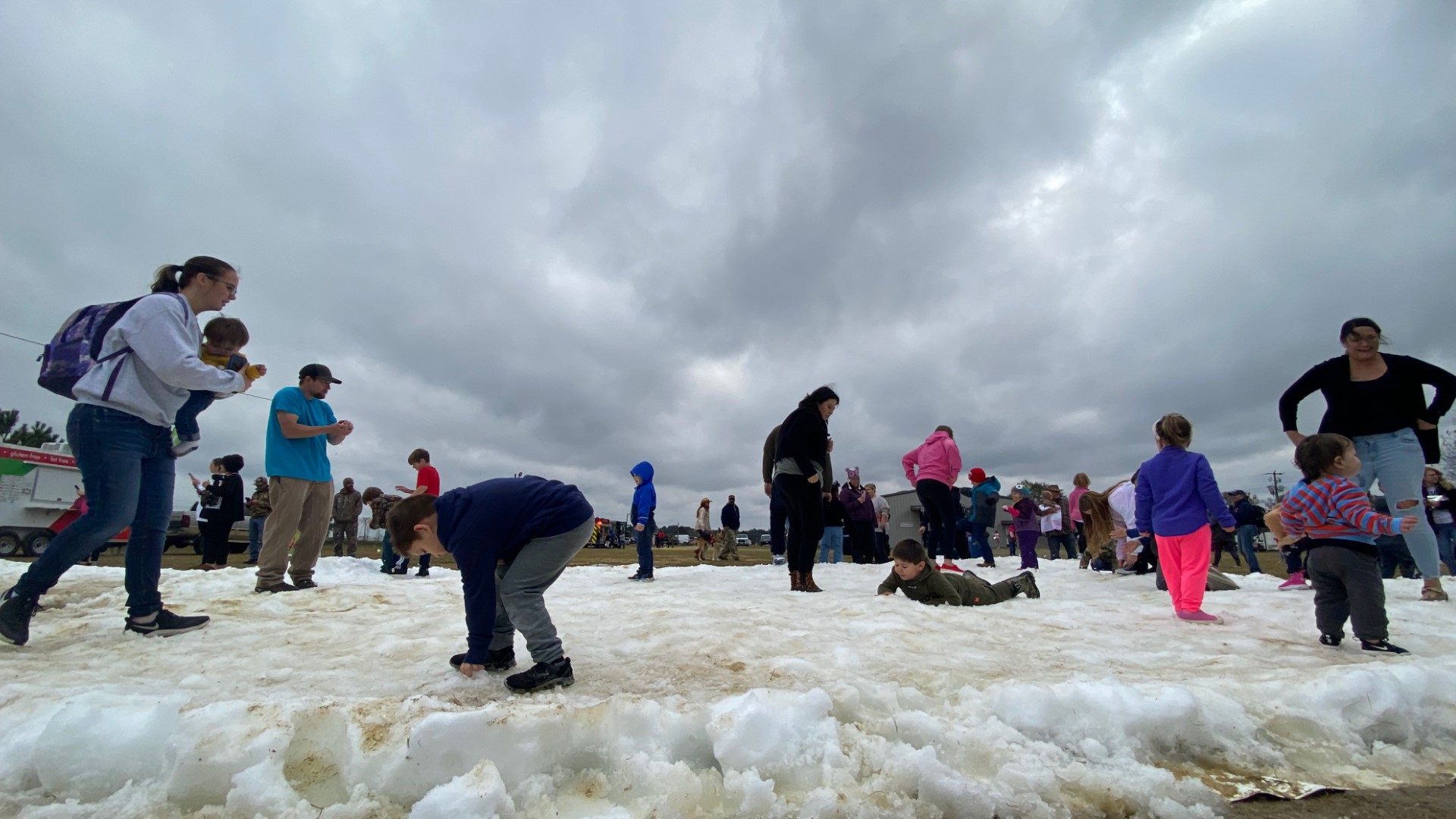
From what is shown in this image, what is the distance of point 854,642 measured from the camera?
11.2 feet

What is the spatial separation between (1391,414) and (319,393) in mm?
8719

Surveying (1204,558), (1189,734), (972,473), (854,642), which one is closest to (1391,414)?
(1204,558)

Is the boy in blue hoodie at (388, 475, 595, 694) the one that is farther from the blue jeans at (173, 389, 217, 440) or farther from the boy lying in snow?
the boy lying in snow

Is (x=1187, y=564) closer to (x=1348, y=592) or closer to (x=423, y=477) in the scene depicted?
(x=1348, y=592)

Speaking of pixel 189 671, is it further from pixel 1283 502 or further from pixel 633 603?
pixel 1283 502

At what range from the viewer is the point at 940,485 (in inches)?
332

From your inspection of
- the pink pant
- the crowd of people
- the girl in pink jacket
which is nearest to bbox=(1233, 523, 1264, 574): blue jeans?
the crowd of people

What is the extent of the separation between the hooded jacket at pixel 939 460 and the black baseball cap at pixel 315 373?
706cm

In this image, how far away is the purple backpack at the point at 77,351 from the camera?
3.25m

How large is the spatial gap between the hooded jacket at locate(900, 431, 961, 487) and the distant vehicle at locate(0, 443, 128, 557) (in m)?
24.3

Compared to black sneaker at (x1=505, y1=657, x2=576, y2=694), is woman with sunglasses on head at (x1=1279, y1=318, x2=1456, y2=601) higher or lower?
higher

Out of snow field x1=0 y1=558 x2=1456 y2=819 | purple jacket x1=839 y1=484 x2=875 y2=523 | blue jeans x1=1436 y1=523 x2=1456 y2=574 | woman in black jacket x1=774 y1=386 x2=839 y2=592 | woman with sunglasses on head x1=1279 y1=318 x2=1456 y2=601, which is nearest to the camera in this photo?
snow field x1=0 y1=558 x2=1456 y2=819

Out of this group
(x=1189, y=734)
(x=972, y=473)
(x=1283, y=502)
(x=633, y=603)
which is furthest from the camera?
(x=972, y=473)

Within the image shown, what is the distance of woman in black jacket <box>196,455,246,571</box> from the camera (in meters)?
9.26
